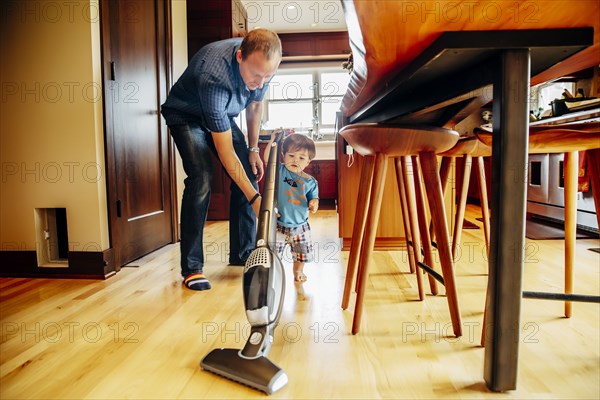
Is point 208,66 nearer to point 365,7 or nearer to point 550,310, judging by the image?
point 365,7

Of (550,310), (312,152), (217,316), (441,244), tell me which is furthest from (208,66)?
(550,310)

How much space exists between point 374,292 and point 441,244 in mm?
479

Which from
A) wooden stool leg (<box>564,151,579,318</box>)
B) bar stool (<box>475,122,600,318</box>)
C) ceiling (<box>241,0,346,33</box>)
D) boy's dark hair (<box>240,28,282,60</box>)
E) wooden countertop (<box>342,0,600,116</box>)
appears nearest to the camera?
wooden countertop (<box>342,0,600,116</box>)

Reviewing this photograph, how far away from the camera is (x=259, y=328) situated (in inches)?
35.8

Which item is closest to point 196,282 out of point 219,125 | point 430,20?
point 219,125

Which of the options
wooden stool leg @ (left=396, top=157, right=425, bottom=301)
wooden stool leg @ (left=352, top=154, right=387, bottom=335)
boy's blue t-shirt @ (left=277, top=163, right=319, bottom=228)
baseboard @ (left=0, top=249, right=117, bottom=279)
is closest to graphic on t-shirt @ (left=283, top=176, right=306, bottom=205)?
boy's blue t-shirt @ (left=277, top=163, right=319, bottom=228)

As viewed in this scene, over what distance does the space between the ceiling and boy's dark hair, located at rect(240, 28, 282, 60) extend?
329 cm

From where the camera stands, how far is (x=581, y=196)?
8.94 ft

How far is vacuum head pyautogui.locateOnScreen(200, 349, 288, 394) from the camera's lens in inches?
32.9

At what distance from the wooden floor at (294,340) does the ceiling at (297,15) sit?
3.72m

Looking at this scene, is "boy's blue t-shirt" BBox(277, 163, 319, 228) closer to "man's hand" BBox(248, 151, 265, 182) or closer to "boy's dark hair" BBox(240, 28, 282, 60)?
"man's hand" BBox(248, 151, 265, 182)

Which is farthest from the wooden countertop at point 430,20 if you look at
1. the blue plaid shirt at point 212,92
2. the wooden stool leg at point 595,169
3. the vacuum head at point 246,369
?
the blue plaid shirt at point 212,92

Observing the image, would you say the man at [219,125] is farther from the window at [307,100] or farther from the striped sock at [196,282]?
the window at [307,100]

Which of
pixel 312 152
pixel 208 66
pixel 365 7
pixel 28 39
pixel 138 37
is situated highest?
pixel 138 37
